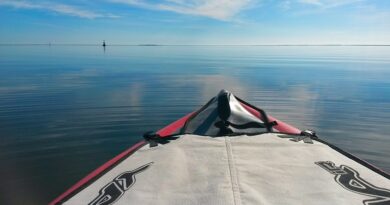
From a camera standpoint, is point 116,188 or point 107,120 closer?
point 116,188

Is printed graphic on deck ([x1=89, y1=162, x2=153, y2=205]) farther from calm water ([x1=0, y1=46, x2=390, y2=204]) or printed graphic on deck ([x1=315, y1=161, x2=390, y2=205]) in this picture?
calm water ([x1=0, y1=46, x2=390, y2=204])

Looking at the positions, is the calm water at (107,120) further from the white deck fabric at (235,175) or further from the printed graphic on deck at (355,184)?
the printed graphic on deck at (355,184)

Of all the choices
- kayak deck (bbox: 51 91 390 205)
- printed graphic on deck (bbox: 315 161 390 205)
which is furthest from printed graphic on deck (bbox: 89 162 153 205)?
printed graphic on deck (bbox: 315 161 390 205)

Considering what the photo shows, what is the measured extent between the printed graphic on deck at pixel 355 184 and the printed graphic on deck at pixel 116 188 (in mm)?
1943

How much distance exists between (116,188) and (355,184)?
2201mm

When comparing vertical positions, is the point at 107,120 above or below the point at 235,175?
below

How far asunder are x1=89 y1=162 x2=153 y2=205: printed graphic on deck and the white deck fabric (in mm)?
52

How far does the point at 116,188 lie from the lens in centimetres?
292

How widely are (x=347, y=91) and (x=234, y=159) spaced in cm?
1683

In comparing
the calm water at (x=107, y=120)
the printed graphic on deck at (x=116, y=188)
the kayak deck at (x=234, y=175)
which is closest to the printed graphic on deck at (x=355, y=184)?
the kayak deck at (x=234, y=175)

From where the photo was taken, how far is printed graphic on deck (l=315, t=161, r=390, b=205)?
102 inches

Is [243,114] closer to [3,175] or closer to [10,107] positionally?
[3,175]

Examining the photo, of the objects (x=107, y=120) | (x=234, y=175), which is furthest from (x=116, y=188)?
(x=107, y=120)

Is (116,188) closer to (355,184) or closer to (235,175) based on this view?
(235,175)
